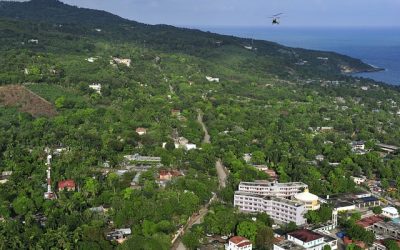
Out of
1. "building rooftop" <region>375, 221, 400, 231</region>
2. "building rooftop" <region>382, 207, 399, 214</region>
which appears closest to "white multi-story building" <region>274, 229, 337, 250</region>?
"building rooftop" <region>375, 221, 400, 231</region>

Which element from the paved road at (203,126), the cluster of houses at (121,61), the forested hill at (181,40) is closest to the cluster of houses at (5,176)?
the paved road at (203,126)

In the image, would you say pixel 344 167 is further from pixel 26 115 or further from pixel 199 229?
pixel 26 115

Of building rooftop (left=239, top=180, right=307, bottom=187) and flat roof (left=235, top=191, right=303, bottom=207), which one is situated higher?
building rooftop (left=239, top=180, right=307, bottom=187)

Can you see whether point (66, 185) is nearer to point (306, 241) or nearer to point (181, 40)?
point (306, 241)

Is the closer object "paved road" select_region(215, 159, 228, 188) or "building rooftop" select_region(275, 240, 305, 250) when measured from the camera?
"building rooftop" select_region(275, 240, 305, 250)

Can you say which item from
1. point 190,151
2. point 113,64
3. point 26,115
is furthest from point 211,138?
point 113,64

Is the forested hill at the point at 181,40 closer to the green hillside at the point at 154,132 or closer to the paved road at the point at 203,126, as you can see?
the green hillside at the point at 154,132

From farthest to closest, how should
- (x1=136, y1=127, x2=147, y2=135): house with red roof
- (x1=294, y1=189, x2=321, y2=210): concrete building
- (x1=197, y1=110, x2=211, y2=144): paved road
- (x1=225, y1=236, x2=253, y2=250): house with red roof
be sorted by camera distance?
1. (x1=197, y1=110, x2=211, y2=144): paved road
2. (x1=136, y1=127, x2=147, y2=135): house with red roof
3. (x1=294, y1=189, x2=321, y2=210): concrete building
4. (x1=225, y1=236, x2=253, y2=250): house with red roof

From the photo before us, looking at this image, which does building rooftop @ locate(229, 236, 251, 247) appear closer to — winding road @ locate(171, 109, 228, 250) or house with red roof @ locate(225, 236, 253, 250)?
house with red roof @ locate(225, 236, 253, 250)
